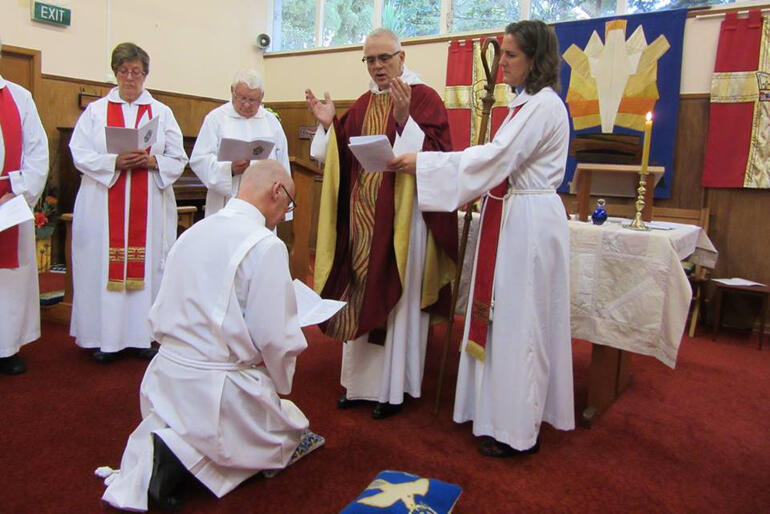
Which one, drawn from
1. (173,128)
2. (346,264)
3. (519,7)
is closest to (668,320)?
(346,264)

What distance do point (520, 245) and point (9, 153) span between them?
9.14ft

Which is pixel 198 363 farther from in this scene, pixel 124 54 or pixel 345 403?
pixel 124 54

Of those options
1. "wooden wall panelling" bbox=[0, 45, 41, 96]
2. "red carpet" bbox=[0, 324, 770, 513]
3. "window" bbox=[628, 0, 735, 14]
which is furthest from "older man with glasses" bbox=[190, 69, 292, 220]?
"window" bbox=[628, 0, 735, 14]

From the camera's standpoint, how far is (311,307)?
232cm

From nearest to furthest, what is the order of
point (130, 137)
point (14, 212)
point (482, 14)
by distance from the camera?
point (14, 212) → point (130, 137) → point (482, 14)

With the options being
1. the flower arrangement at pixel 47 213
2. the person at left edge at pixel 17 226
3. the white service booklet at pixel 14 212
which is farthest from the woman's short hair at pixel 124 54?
the flower arrangement at pixel 47 213

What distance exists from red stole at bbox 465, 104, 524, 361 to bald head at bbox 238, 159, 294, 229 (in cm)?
91

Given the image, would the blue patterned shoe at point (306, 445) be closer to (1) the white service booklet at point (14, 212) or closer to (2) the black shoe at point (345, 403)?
(2) the black shoe at point (345, 403)

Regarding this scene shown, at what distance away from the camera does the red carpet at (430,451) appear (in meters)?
2.17

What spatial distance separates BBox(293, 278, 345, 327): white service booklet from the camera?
2201 millimetres

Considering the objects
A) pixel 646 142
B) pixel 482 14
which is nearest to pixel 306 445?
pixel 646 142

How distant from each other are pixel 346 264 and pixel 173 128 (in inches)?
64.8

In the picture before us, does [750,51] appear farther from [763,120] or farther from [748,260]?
[748,260]

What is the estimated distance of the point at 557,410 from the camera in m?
2.57
